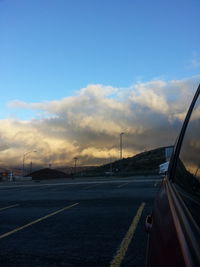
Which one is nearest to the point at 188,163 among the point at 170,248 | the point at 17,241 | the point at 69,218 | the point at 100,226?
the point at 170,248

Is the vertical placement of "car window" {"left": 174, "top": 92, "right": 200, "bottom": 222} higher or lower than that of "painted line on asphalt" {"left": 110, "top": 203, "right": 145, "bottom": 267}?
higher

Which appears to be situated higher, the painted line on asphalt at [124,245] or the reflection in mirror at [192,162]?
the reflection in mirror at [192,162]

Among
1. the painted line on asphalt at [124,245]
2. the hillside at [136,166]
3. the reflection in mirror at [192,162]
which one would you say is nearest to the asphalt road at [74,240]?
the painted line on asphalt at [124,245]

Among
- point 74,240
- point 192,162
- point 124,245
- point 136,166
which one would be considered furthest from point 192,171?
point 136,166

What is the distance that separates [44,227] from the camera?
24.3ft

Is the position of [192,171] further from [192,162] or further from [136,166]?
[136,166]

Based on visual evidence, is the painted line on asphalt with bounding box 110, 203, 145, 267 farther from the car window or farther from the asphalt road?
the car window

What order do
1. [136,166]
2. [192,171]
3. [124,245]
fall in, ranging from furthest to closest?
[136,166]
[124,245]
[192,171]

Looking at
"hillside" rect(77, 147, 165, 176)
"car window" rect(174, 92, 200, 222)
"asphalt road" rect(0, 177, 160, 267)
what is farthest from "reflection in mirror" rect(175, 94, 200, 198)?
"hillside" rect(77, 147, 165, 176)

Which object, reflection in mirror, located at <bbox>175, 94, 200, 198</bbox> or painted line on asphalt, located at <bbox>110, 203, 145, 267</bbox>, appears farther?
painted line on asphalt, located at <bbox>110, 203, 145, 267</bbox>

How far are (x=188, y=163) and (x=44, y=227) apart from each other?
19.7ft

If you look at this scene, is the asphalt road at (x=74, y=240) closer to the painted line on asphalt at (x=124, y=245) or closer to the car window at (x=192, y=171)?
the painted line on asphalt at (x=124, y=245)

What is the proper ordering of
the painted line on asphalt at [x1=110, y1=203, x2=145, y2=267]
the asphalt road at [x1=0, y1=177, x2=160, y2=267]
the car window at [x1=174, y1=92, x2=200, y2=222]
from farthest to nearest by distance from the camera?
the asphalt road at [x1=0, y1=177, x2=160, y2=267] → the painted line on asphalt at [x1=110, y1=203, x2=145, y2=267] → the car window at [x1=174, y1=92, x2=200, y2=222]

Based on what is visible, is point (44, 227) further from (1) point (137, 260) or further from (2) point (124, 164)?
(2) point (124, 164)
